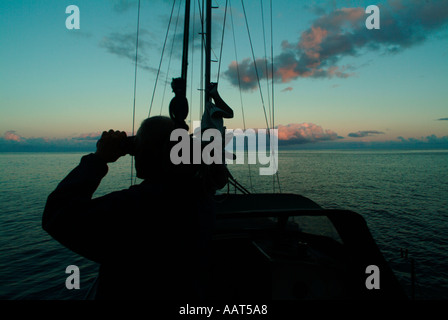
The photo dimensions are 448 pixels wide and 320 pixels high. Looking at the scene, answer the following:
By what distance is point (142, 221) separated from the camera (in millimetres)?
1034

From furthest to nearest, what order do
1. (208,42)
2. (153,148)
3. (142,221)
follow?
(208,42), (153,148), (142,221)

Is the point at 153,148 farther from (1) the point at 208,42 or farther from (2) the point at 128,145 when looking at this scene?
(1) the point at 208,42

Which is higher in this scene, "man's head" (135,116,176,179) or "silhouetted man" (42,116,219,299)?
"man's head" (135,116,176,179)

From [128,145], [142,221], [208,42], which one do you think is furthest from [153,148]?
[208,42]

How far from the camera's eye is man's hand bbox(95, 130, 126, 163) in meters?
1.23

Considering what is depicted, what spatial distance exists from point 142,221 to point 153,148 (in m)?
0.38

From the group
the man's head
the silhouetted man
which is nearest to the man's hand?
the silhouetted man

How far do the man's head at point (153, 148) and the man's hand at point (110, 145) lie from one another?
0.39 ft

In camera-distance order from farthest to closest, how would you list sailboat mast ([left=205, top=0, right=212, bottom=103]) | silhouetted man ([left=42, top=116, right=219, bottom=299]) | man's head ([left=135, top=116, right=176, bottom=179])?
sailboat mast ([left=205, top=0, right=212, bottom=103]), man's head ([left=135, top=116, right=176, bottom=179]), silhouetted man ([left=42, top=116, right=219, bottom=299])

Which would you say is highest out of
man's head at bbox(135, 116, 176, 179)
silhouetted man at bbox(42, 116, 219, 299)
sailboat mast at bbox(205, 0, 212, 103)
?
sailboat mast at bbox(205, 0, 212, 103)

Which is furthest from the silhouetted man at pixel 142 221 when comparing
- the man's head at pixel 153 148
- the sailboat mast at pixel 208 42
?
the sailboat mast at pixel 208 42

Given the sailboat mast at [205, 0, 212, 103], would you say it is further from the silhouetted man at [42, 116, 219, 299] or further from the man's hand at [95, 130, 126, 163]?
the silhouetted man at [42, 116, 219, 299]

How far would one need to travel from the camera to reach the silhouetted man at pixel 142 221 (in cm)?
97
